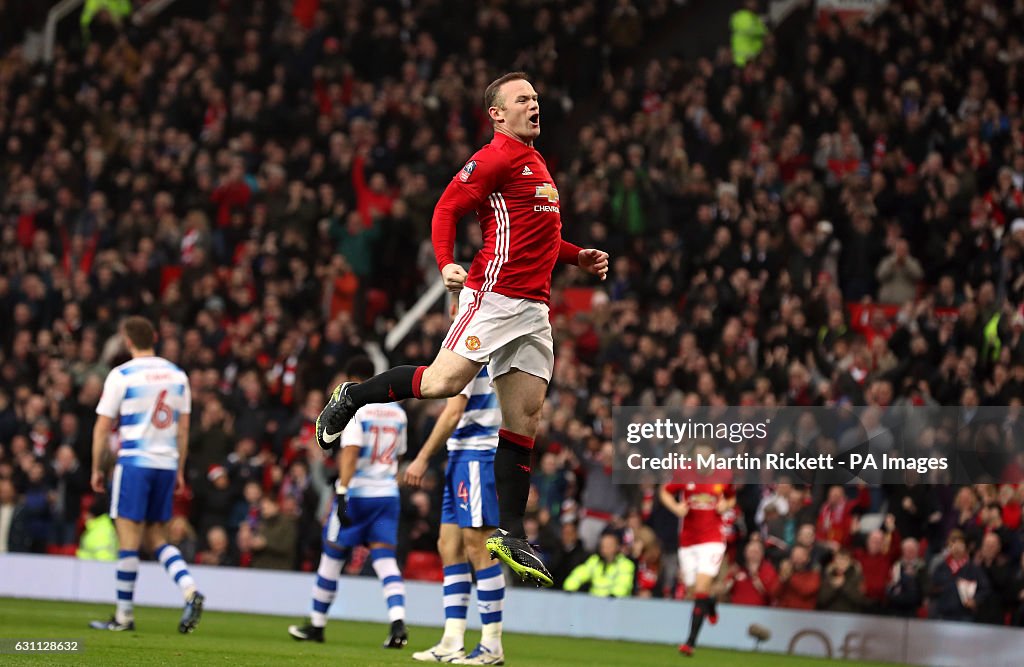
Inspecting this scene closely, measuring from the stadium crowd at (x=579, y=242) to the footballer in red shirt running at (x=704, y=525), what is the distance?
1.15 meters

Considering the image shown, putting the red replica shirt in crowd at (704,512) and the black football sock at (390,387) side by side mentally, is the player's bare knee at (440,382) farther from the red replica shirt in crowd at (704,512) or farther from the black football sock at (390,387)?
the red replica shirt in crowd at (704,512)

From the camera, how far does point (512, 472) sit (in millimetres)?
8922

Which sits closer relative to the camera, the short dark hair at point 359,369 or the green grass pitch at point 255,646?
the green grass pitch at point 255,646

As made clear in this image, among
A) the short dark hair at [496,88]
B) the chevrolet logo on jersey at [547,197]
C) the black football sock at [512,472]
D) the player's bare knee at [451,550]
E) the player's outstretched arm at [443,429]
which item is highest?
the short dark hair at [496,88]

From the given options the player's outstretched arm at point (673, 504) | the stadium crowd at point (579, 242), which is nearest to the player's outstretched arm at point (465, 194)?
the player's outstretched arm at point (673, 504)

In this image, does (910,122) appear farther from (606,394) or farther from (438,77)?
(438,77)

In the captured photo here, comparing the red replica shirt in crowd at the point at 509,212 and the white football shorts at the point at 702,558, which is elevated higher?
the red replica shirt in crowd at the point at 509,212

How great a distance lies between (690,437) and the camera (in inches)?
651

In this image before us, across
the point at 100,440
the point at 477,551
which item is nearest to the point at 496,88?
the point at 477,551

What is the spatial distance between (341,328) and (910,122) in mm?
7337

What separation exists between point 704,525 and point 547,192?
22.2 feet

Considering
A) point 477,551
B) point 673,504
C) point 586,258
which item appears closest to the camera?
point 586,258

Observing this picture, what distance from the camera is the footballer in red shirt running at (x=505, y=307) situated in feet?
27.9

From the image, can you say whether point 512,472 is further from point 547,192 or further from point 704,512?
point 704,512
